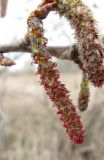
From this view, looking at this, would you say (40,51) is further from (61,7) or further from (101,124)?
(101,124)

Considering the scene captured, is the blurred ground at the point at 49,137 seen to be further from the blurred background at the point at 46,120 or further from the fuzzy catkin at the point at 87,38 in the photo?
the fuzzy catkin at the point at 87,38

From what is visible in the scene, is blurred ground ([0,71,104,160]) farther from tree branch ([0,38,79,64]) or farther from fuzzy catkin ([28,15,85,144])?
fuzzy catkin ([28,15,85,144])

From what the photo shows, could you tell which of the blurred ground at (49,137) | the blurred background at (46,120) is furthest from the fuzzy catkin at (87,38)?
the blurred ground at (49,137)

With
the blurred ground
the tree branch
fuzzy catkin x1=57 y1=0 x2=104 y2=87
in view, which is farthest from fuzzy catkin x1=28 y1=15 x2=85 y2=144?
the blurred ground

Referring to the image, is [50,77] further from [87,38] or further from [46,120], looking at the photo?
[46,120]

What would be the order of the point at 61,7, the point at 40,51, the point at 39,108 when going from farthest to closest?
1. the point at 39,108
2. the point at 61,7
3. the point at 40,51

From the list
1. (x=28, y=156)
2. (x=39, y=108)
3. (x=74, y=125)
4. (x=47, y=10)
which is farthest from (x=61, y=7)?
(x=39, y=108)

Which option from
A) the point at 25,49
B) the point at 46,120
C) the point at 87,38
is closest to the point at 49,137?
the point at 46,120

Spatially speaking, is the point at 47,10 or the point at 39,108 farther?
the point at 39,108
